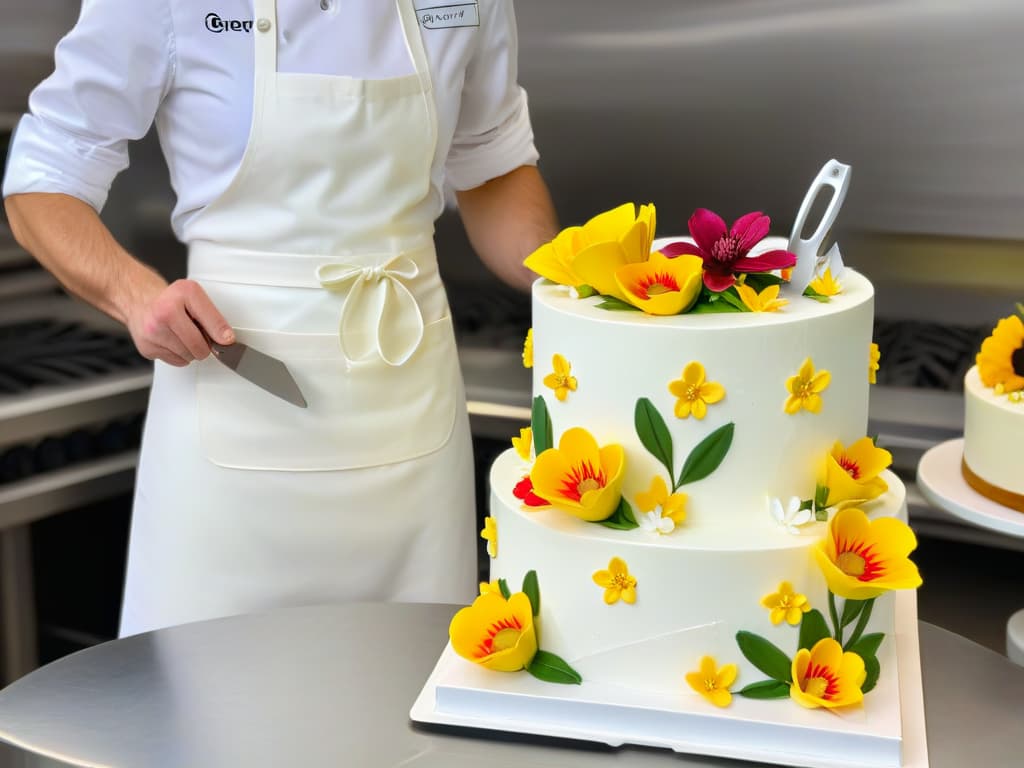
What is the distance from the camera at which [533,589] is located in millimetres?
888

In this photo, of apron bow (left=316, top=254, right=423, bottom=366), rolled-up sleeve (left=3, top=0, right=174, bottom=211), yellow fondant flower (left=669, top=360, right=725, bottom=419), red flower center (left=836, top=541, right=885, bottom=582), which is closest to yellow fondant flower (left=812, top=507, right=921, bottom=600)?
red flower center (left=836, top=541, right=885, bottom=582)

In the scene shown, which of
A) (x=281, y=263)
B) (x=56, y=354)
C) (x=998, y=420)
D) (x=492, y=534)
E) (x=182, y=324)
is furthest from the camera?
(x=56, y=354)

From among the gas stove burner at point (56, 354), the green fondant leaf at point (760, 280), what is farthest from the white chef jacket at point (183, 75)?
the gas stove burner at point (56, 354)

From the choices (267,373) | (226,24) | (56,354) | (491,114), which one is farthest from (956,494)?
(56,354)

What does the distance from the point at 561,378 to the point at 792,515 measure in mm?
184

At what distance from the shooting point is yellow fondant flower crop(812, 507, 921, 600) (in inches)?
31.9

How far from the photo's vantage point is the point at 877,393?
1.81m

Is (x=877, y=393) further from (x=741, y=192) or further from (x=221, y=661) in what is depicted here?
(x=221, y=661)

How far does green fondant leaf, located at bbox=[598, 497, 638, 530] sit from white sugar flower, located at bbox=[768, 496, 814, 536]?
0.10 metres

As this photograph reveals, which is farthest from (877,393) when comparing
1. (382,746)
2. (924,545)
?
(382,746)

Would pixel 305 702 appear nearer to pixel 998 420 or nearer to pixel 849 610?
pixel 849 610

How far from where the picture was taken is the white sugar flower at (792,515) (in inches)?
33.5

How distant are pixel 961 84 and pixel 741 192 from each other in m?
0.38

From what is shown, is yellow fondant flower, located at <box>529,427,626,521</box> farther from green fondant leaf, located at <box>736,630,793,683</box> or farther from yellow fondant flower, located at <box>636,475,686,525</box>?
green fondant leaf, located at <box>736,630,793,683</box>
